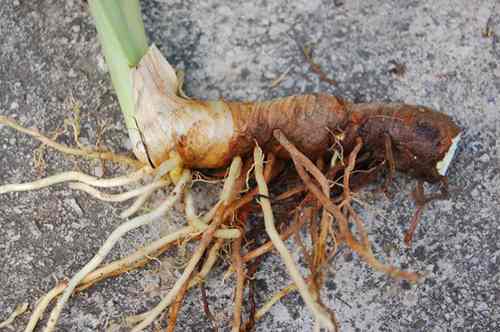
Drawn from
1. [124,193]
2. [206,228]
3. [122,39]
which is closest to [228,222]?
[206,228]

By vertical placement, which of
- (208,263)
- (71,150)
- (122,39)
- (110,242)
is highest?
(122,39)

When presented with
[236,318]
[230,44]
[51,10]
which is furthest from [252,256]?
[51,10]

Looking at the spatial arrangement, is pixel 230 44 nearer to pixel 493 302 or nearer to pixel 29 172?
pixel 29 172

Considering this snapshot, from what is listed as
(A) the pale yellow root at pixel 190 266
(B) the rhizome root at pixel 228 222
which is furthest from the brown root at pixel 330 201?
(A) the pale yellow root at pixel 190 266

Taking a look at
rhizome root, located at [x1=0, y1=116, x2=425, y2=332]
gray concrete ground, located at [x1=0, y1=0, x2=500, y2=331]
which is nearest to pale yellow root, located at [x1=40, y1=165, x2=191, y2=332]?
rhizome root, located at [x1=0, y1=116, x2=425, y2=332]

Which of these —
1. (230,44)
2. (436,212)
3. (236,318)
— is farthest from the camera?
(230,44)

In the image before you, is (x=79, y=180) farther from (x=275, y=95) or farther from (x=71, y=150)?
(x=275, y=95)

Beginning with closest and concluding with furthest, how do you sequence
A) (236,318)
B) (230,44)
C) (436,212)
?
(236,318) → (436,212) → (230,44)
